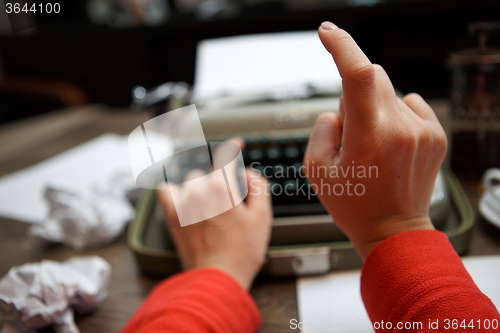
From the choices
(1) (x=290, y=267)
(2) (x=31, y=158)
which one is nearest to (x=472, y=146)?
(1) (x=290, y=267)

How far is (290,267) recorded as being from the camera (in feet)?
1.20

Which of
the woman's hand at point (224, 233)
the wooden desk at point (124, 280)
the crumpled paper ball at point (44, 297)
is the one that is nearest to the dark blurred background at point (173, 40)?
the wooden desk at point (124, 280)

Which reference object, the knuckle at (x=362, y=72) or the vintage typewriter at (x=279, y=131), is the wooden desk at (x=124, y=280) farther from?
the knuckle at (x=362, y=72)

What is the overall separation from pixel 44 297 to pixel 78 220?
145mm

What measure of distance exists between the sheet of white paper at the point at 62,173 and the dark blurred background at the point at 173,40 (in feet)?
1.49

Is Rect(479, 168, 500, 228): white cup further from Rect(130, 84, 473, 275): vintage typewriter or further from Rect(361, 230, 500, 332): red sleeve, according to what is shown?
Rect(361, 230, 500, 332): red sleeve

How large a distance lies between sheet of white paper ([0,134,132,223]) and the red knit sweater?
1.11ft

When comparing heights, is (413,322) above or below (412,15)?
below

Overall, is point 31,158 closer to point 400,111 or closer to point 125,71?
point 125,71

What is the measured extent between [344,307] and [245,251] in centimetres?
10

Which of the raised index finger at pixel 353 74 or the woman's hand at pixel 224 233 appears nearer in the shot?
the raised index finger at pixel 353 74

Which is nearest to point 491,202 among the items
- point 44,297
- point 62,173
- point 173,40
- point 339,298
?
point 339,298

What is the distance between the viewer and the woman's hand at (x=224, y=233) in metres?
0.35

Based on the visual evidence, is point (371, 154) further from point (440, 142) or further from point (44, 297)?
point (44, 297)
